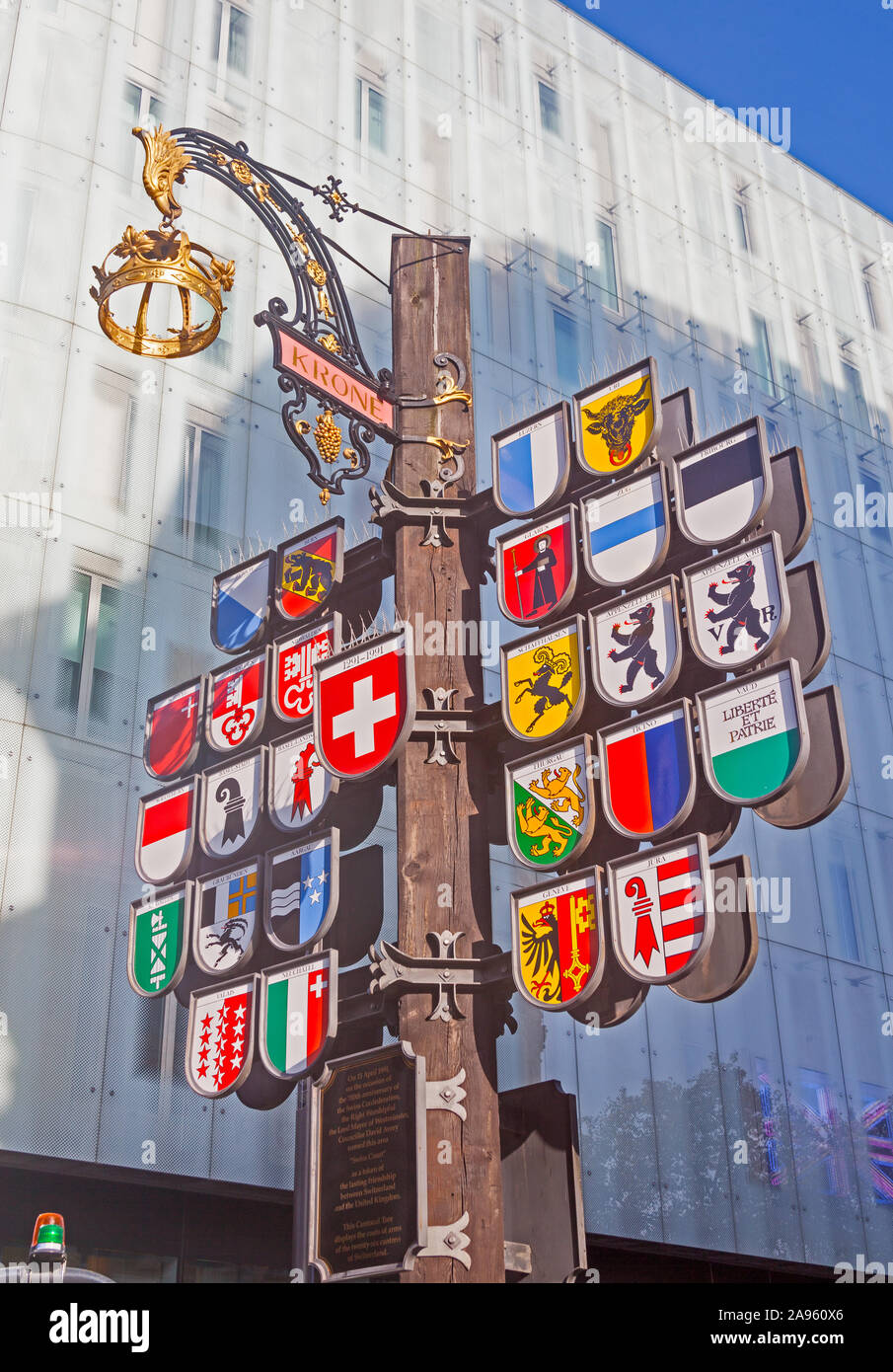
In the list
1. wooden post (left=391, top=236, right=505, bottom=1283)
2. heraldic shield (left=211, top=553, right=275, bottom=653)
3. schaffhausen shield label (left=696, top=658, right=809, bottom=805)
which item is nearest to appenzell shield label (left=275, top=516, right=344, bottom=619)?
heraldic shield (left=211, top=553, right=275, bottom=653)

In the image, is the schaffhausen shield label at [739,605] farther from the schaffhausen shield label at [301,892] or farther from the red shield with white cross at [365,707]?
the schaffhausen shield label at [301,892]

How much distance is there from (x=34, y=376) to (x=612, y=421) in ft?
30.0

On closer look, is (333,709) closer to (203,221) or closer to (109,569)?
(109,569)

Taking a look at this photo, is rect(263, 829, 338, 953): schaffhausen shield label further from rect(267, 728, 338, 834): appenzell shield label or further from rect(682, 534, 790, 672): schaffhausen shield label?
rect(682, 534, 790, 672): schaffhausen shield label

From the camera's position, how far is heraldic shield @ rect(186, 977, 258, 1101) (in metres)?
7.77

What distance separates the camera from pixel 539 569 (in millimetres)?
8312

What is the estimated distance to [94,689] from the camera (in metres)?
14.7

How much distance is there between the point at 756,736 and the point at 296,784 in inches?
112

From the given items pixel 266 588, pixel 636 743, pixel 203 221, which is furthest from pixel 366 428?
pixel 203 221

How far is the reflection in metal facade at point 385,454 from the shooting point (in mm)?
13711

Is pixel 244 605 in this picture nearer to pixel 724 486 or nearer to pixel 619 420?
pixel 619 420

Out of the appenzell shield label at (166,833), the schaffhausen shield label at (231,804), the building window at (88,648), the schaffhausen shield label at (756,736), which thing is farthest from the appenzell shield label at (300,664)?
the building window at (88,648)

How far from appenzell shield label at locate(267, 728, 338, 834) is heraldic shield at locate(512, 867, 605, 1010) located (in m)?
1.52

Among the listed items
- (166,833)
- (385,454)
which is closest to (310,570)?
(166,833)
